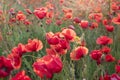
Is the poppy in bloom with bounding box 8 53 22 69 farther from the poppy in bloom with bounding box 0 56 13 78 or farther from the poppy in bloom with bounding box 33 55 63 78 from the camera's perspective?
the poppy in bloom with bounding box 33 55 63 78

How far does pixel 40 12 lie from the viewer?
2.23 meters

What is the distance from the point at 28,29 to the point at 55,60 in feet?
6.59

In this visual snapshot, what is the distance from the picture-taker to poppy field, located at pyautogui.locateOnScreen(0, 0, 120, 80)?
132 cm

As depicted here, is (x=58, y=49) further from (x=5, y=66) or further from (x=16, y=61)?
(x=5, y=66)

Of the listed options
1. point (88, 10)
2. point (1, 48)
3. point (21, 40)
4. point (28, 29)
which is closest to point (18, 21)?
point (28, 29)

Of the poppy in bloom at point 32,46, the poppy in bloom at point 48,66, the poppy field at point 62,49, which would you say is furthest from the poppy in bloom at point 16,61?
the poppy in bloom at point 48,66

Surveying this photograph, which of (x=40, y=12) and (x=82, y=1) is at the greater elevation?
(x=40, y=12)

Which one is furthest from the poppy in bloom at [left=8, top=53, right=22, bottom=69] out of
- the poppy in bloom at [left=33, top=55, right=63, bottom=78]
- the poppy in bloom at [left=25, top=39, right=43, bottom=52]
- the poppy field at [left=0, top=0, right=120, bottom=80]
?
the poppy in bloom at [left=33, top=55, right=63, bottom=78]

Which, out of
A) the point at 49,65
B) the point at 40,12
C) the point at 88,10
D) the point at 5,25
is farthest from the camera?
the point at 88,10

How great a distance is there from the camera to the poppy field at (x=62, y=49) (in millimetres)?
1319

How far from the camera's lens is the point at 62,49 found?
1.56 metres

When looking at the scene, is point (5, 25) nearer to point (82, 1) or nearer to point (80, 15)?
point (80, 15)

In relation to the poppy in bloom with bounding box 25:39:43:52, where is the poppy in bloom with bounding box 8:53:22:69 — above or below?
below

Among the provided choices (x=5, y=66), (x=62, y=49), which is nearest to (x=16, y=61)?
(x=5, y=66)
